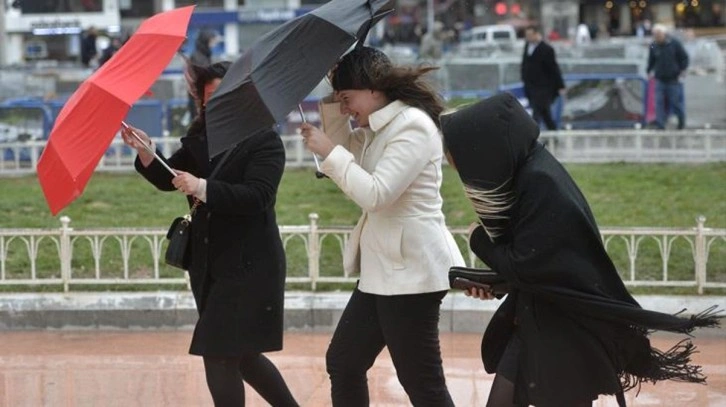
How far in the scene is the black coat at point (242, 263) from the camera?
5.29 metres

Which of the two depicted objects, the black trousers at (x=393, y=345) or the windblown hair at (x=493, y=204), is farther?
the black trousers at (x=393, y=345)

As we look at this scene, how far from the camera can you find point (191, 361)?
7625 millimetres

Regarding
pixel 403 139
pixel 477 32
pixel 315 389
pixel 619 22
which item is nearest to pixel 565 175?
pixel 403 139

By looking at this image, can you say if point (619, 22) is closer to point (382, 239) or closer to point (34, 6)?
point (34, 6)

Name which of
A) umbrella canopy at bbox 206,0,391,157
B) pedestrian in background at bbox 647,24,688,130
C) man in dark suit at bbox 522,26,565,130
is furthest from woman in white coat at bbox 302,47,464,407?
pedestrian in background at bbox 647,24,688,130

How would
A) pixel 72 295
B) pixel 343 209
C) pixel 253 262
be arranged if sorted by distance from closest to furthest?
1. pixel 253 262
2. pixel 72 295
3. pixel 343 209

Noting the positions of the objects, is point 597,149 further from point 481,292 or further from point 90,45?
point 90,45

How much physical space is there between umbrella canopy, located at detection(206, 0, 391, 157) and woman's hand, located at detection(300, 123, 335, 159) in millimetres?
191

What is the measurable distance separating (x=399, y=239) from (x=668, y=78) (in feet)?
40.4

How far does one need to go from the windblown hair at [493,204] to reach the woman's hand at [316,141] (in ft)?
2.03

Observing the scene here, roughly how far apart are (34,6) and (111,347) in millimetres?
41269

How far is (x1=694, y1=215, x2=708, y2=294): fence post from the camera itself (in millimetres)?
8359

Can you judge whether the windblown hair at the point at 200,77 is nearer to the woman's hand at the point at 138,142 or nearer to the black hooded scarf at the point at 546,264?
the woman's hand at the point at 138,142

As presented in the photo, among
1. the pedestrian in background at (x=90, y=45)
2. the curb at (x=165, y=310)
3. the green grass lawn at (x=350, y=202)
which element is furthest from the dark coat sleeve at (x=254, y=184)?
the pedestrian in background at (x=90, y=45)
